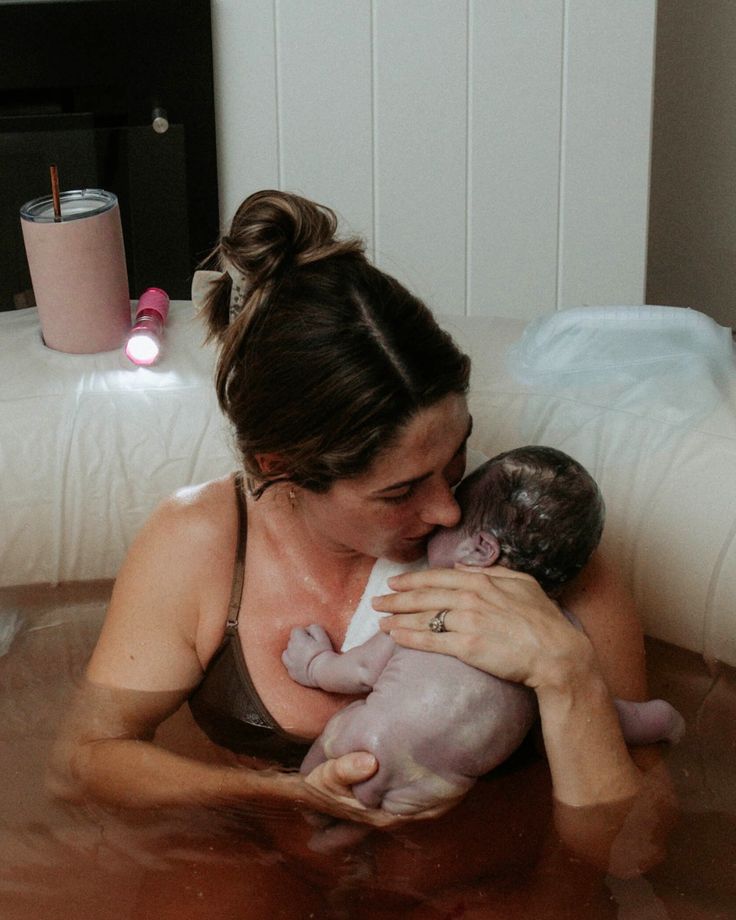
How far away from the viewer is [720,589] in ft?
5.57

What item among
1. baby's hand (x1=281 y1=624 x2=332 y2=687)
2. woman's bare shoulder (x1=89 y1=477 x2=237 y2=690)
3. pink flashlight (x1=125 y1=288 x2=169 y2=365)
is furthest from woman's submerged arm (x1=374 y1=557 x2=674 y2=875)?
pink flashlight (x1=125 y1=288 x2=169 y2=365)

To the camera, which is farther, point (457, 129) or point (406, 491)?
point (457, 129)

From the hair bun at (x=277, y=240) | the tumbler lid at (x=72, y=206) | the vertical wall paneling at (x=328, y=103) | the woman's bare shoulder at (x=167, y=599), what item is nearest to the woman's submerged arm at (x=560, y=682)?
the woman's bare shoulder at (x=167, y=599)

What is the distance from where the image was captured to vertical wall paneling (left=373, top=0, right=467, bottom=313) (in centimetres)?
254

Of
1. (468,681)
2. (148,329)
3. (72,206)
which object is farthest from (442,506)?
(72,206)

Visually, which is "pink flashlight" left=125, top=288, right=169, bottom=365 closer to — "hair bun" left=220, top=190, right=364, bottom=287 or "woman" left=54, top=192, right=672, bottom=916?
"woman" left=54, top=192, right=672, bottom=916

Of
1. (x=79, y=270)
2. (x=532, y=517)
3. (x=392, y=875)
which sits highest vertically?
(x=79, y=270)

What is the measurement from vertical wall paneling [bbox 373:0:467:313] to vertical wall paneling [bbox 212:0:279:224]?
0.69 feet

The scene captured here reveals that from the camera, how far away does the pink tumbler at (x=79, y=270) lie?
1.91 metres

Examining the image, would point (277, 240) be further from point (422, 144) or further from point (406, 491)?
point (422, 144)

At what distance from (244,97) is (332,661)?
1.45 metres

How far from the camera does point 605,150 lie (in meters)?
2.65

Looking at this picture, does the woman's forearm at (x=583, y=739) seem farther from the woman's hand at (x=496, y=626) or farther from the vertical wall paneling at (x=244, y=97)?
the vertical wall paneling at (x=244, y=97)

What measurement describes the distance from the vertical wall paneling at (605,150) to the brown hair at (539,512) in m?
1.41
